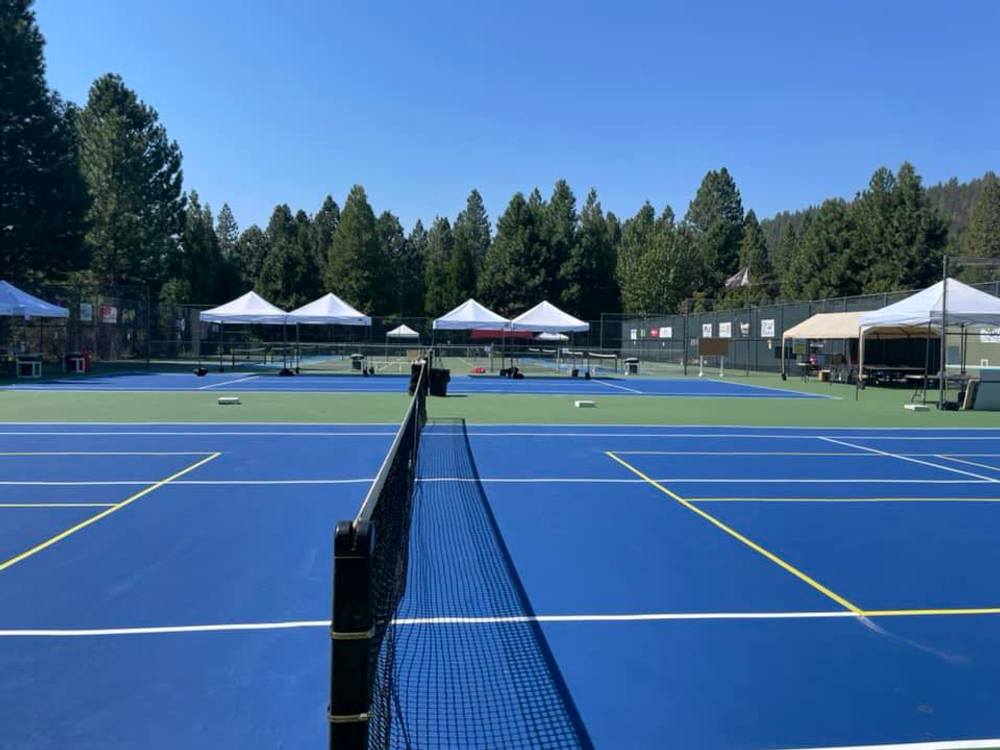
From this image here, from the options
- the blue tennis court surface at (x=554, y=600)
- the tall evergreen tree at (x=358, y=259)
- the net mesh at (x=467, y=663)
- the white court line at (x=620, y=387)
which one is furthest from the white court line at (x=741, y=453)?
the tall evergreen tree at (x=358, y=259)

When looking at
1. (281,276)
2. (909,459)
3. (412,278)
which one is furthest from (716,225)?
(909,459)

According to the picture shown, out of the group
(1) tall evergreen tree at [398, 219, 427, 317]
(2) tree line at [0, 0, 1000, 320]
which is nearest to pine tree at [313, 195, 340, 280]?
(2) tree line at [0, 0, 1000, 320]

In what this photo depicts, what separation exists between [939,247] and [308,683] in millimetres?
60357

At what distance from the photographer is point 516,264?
261 feet

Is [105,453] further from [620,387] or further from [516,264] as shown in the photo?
[516,264]

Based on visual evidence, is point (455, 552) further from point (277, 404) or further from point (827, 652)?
point (277, 404)

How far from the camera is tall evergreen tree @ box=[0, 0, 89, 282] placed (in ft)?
140

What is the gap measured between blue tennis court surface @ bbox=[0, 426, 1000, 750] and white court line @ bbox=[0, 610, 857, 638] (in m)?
0.02

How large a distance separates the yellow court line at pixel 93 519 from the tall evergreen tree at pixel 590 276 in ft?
235

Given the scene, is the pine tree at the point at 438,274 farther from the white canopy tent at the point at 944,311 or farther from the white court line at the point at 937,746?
the white court line at the point at 937,746

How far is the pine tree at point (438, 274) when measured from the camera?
8519 centimetres

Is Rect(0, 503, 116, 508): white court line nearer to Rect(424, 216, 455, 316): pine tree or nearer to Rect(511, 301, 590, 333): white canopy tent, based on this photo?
Rect(511, 301, 590, 333): white canopy tent

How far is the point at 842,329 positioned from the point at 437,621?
3285cm

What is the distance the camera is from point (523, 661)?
476 cm
